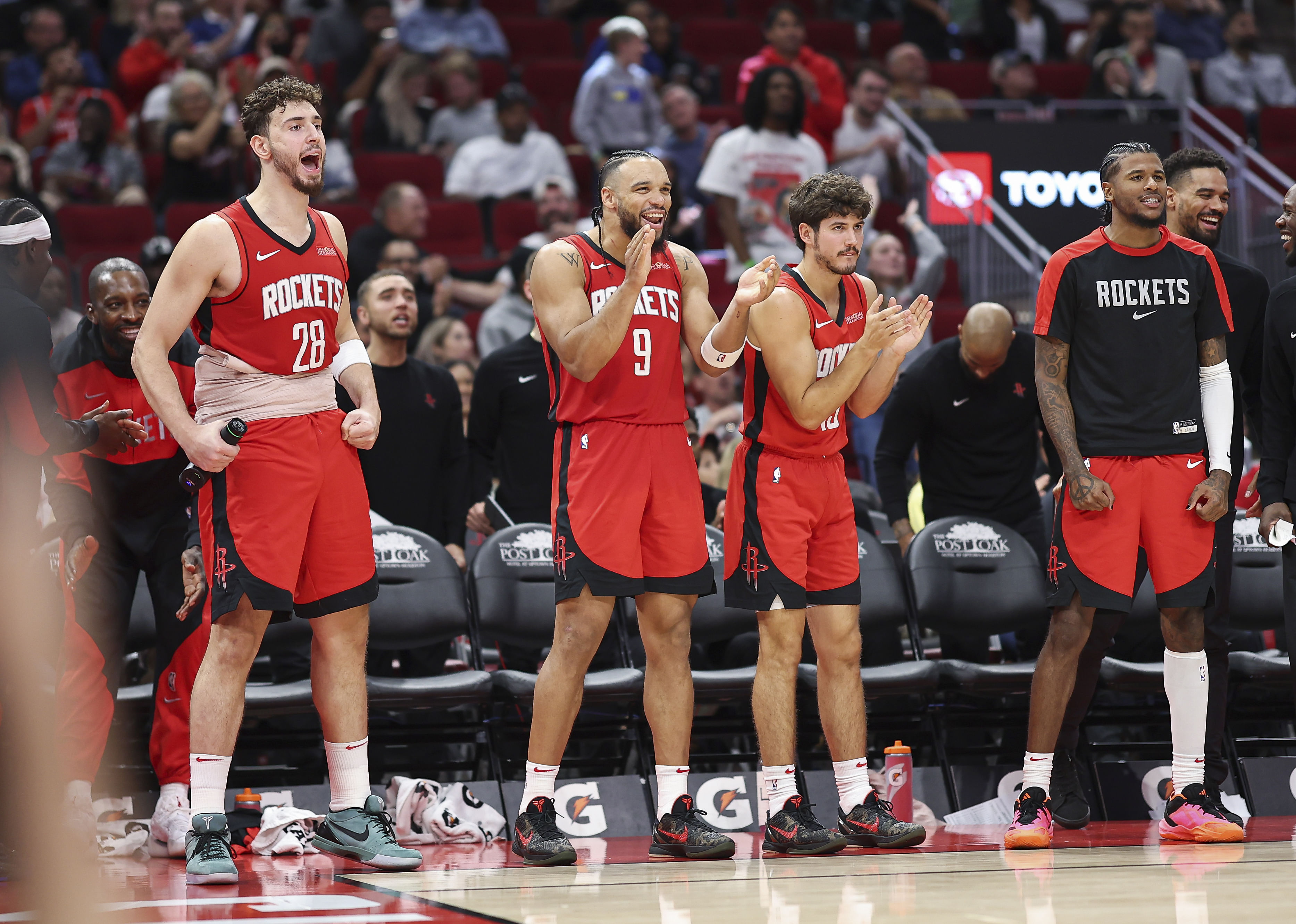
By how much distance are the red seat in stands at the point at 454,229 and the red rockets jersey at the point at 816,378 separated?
5.95 m

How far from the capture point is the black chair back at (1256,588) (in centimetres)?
632

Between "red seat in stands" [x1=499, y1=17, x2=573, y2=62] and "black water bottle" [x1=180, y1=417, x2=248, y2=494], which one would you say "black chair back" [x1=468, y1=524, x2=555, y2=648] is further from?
"red seat in stands" [x1=499, y1=17, x2=573, y2=62]

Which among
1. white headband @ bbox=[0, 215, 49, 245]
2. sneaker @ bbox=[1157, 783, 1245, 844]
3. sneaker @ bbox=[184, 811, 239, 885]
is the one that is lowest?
sneaker @ bbox=[1157, 783, 1245, 844]

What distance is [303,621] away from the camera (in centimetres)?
561

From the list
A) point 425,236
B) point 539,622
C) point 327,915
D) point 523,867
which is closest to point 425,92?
point 425,236

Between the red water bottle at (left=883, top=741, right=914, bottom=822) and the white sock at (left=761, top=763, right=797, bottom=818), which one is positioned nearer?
the white sock at (left=761, top=763, right=797, bottom=818)

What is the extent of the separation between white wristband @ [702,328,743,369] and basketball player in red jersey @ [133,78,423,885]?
1.06 m

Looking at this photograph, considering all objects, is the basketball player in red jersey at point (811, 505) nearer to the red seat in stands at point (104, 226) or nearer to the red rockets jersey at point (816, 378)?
the red rockets jersey at point (816, 378)

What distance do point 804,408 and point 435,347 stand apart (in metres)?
3.85

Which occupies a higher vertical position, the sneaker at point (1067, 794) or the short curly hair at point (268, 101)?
the short curly hair at point (268, 101)

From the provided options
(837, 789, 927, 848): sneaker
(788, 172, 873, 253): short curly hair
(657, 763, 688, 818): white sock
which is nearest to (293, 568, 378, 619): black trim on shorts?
(657, 763, 688, 818): white sock

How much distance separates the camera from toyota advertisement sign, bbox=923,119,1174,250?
35.8 feet

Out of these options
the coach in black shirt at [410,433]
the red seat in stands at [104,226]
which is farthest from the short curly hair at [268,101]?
the red seat in stands at [104,226]

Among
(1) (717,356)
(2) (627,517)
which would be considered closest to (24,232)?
(2) (627,517)
